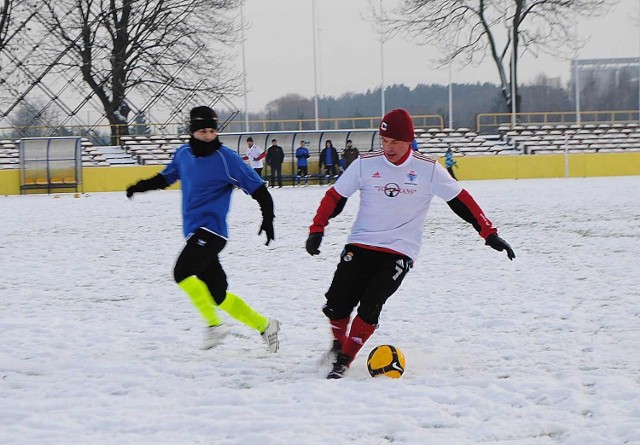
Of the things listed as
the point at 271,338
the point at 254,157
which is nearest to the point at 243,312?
the point at 271,338

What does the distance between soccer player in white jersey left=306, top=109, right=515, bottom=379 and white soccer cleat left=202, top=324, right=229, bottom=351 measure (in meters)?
0.88

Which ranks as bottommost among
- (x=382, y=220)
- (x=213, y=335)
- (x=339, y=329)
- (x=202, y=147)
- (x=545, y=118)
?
(x=213, y=335)

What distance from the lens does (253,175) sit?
575 cm

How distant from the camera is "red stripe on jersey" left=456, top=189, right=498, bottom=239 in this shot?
5215mm

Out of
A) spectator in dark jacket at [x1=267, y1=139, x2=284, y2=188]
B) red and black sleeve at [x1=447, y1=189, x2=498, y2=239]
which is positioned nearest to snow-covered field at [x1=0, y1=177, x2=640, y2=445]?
red and black sleeve at [x1=447, y1=189, x2=498, y2=239]

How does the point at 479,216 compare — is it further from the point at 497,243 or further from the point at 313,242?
the point at 313,242

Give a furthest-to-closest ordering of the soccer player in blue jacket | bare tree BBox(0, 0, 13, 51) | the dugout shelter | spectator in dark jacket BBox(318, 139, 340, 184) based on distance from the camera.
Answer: bare tree BBox(0, 0, 13, 51)
spectator in dark jacket BBox(318, 139, 340, 184)
the dugout shelter
the soccer player in blue jacket

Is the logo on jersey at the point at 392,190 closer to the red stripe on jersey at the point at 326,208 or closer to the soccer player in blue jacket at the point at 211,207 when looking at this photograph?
the red stripe on jersey at the point at 326,208

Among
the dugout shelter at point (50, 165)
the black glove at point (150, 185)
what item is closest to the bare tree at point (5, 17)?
the dugout shelter at point (50, 165)

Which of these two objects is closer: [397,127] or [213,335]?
[397,127]

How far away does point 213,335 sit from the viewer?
584 centimetres

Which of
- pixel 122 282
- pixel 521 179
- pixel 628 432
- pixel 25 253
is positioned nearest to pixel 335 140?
pixel 521 179

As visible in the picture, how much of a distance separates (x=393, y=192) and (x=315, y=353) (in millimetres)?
1202

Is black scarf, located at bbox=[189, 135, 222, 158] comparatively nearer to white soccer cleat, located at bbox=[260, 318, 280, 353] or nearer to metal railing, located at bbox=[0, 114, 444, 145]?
white soccer cleat, located at bbox=[260, 318, 280, 353]
